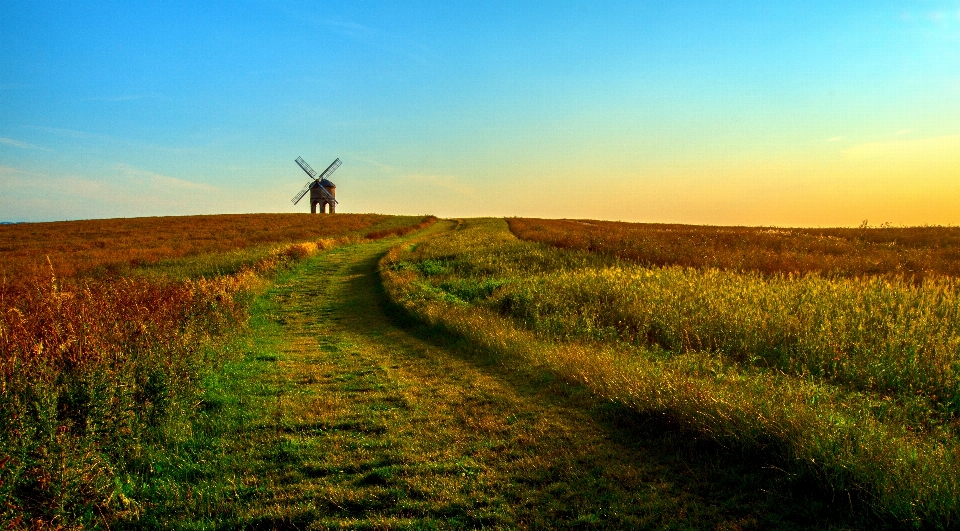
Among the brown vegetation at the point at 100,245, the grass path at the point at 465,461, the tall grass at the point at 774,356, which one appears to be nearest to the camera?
the grass path at the point at 465,461

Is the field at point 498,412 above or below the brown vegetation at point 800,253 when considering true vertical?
below

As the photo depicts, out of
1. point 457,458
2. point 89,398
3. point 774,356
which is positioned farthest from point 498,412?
point 774,356

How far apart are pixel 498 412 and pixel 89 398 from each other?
5.16m

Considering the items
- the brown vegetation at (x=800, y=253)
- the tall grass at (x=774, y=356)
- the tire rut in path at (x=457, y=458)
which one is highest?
the brown vegetation at (x=800, y=253)

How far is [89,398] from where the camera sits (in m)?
6.30

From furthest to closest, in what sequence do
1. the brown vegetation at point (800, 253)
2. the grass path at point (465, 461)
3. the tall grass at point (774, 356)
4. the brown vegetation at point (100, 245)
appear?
the brown vegetation at point (100, 245) → the brown vegetation at point (800, 253) → the tall grass at point (774, 356) → the grass path at point (465, 461)

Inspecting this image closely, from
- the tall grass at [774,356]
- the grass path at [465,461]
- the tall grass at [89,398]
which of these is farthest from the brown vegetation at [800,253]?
the tall grass at [89,398]

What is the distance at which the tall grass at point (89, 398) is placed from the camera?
15.9ft

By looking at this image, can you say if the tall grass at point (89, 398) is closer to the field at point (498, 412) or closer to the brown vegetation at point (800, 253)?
the field at point (498, 412)

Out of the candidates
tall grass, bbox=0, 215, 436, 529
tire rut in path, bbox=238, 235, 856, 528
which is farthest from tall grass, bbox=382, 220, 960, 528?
tall grass, bbox=0, 215, 436, 529

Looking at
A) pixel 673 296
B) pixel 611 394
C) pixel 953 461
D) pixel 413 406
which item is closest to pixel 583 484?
pixel 611 394

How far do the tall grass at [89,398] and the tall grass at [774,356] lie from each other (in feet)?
18.9

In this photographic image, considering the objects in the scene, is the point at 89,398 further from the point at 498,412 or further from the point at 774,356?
the point at 774,356

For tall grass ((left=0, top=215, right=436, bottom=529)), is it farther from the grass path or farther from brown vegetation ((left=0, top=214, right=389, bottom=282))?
brown vegetation ((left=0, top=214, right=389, bottom=282))
